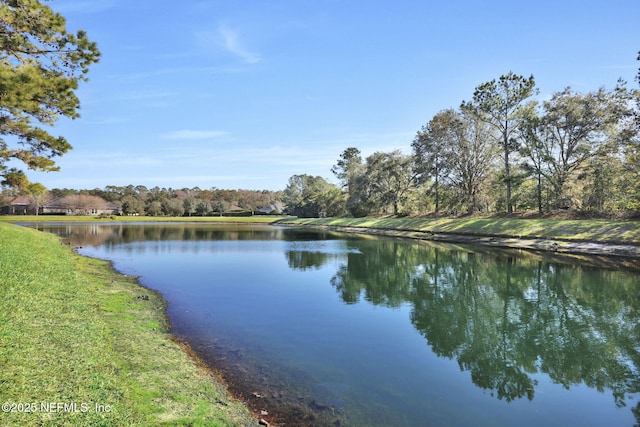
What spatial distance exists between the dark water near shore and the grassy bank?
0.74 m

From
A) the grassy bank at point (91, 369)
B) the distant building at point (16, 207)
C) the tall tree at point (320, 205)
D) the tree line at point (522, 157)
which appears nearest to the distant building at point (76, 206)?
the distant building at point (16, 207)

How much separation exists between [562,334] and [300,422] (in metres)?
7.17

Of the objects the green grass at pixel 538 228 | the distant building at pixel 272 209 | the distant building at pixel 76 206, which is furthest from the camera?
the distant building at pixel 272 209

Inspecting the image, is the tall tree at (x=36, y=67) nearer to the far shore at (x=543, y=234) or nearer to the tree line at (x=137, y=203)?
the far shore at (x=543, y=234)

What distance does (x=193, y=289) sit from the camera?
1362 cm

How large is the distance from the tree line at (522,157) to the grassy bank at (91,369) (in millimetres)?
31643

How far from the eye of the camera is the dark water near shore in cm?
559

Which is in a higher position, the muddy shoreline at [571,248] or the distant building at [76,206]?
the distant building at [76,206]

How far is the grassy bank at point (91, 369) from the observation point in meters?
3.91

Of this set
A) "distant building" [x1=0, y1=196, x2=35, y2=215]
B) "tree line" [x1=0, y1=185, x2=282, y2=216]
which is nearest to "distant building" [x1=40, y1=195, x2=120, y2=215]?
"tree line" [x1=0, y1=185, x2=282, y2=216]

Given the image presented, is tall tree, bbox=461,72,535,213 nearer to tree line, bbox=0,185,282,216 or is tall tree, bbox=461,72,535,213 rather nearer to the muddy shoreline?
the muddy shoreline

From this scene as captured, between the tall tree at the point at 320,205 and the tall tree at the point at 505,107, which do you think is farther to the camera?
the tall tree at the point at 320,205

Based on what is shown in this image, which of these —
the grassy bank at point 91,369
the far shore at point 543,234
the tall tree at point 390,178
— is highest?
the tall tree at point 390,178

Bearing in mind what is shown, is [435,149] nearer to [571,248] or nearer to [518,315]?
[571,248]
